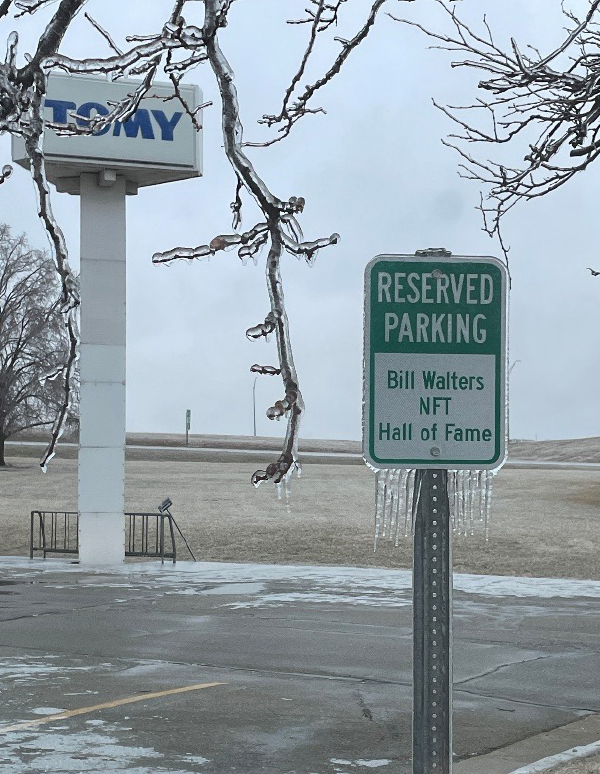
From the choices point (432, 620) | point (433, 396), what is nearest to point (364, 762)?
point (432, 620)

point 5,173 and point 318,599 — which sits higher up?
point 5,173

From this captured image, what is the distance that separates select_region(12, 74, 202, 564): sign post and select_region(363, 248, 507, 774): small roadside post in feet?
63.6

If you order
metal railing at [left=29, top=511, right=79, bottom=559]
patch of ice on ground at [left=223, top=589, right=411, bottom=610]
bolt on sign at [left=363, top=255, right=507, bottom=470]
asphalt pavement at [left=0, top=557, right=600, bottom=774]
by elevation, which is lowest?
metal railing at [left=29, top=511, right=79, bottom=559]

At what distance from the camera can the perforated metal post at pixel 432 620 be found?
468cm

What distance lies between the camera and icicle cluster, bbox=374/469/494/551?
4738 millimetres

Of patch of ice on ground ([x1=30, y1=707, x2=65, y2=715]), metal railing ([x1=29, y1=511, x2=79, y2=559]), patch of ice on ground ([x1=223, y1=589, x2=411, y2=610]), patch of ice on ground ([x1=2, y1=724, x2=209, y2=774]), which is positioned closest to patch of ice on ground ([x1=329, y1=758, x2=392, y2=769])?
patch of ice on ground ([x1=2, y1=724, x2=209, y2=774])

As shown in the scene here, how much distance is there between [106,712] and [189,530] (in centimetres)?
2336

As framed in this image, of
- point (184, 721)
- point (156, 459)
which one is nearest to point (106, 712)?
point (184, 721)

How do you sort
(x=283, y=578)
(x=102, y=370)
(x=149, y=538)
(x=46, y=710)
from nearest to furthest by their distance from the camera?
(x=46, y=710) → (x=283, y=578) → (x=102, y=370) → (x=149, y=538)

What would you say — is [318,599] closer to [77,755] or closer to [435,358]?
[77,755]

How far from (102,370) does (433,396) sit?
19.8m

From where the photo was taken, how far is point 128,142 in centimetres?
2377

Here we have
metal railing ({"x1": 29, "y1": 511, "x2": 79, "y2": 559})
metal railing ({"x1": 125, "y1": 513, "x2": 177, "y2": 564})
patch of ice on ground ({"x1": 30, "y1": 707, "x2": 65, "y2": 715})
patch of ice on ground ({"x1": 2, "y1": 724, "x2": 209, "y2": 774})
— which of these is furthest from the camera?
metal railing ({"x1": 29, "y1": 511, "x2": 79, "y2": 559})

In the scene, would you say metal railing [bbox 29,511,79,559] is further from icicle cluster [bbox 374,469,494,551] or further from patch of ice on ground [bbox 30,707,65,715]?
icicle cluster [bbox 374,469,494,551]
